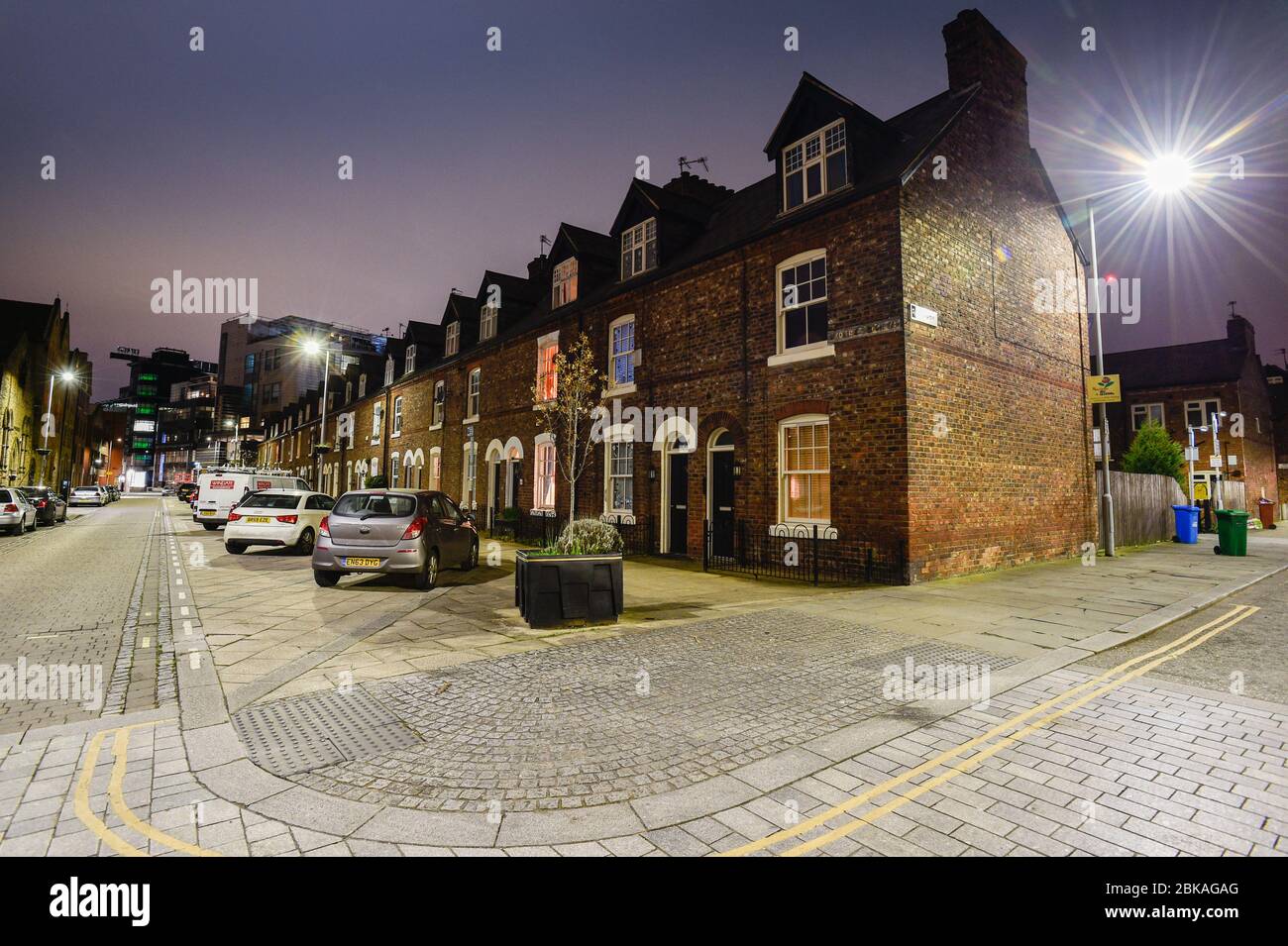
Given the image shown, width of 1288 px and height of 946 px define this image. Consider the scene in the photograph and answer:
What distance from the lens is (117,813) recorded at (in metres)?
2.89

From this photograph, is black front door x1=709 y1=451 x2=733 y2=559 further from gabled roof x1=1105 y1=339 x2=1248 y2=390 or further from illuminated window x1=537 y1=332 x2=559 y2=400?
gabled roof x1=1105 y1=339 x2=1248 y2=390

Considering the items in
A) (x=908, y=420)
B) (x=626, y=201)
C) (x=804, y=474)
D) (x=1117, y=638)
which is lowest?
(x=1117, y=638)

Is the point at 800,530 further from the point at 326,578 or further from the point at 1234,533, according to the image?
the point at 1234,533

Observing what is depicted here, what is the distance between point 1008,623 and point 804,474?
5.33 m

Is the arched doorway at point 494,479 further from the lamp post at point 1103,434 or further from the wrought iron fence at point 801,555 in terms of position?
the lamp post at point 1103,434

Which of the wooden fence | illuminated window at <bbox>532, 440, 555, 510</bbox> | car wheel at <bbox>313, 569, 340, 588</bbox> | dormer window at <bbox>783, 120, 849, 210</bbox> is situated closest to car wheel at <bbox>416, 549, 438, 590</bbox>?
car wheel at <bbox>313, 569, 340, 588</bbox>

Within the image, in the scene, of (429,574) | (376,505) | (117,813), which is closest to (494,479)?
(376,505)

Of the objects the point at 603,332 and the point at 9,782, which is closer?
the point at 9,782

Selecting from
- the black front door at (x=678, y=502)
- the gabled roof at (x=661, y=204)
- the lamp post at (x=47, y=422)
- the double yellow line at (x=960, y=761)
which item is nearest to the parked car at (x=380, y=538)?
the black front door at (x=678, y=502)

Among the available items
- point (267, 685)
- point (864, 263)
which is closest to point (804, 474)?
point (864, 263)

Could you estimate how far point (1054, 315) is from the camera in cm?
1565

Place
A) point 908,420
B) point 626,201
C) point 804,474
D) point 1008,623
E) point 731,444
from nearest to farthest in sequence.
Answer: point 1008,623
point 908,420
point 804,474
point 731,444
point 626,201

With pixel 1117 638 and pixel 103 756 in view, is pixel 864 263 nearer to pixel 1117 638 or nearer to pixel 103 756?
pixel 1117 638

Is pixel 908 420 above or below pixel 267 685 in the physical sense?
above
